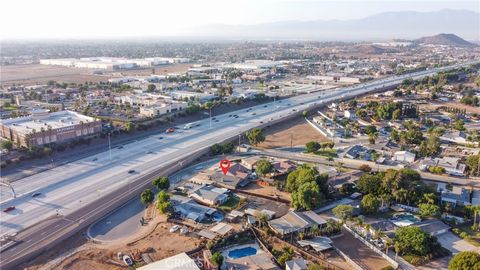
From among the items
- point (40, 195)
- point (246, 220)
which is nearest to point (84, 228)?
point (40, 195)

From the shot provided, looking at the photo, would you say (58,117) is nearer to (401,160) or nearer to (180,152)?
(180,152)

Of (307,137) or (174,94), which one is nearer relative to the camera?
(307,137)

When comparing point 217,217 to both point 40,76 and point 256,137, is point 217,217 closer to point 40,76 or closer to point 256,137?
point 256,137

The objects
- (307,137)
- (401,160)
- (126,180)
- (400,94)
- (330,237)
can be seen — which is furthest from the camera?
(400,94)

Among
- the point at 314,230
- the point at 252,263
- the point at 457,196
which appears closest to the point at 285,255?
the point at 252,263


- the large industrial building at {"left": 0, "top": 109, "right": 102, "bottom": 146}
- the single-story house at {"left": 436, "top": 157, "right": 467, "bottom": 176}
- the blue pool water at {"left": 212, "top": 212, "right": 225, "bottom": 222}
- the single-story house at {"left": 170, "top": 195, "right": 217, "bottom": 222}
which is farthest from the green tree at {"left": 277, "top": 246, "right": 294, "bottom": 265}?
the large industrial building at {"left": 0, "top": 109, "right": 102, "bottom": 146}

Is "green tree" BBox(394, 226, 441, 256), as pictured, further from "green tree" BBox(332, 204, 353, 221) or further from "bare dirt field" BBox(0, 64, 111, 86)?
"bare dirt field" BBox(0, 64, 111, 86)

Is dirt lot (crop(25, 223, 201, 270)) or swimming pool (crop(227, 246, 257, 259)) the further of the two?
swimming pool (crop(227, 246, 257, 259))
